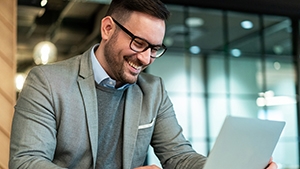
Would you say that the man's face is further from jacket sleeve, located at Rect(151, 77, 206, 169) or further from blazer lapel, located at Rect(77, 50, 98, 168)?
jacket sleeve, located at Rect(151, 77, 206, 169)

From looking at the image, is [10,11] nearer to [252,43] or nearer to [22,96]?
[22,96]

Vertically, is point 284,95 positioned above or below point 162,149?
above

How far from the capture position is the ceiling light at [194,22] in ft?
35.2

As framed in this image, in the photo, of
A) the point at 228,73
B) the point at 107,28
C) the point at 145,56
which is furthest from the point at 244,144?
the point at 228,73

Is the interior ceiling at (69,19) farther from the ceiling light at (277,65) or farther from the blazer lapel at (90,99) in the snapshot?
the ceiling light at (277,65)

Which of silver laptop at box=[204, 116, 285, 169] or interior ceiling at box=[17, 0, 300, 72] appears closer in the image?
silver laptop at box=[204, 116, 285, 169]

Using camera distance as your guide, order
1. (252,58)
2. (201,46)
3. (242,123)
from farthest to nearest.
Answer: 1. (201,46)
2. (252,58)
3. (242,123)

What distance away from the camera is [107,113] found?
72.8 inches

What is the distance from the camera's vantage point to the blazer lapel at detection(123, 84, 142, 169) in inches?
71.4

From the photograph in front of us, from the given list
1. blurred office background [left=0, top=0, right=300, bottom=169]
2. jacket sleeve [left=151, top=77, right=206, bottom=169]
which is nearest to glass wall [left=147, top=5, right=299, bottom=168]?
blurred office background [left=0, top=0, right=300, bottom=169]

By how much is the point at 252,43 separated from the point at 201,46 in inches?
62.4

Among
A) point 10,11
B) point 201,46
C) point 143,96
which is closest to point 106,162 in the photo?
point 143,96

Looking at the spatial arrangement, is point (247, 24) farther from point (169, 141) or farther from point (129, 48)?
point (129, 48)

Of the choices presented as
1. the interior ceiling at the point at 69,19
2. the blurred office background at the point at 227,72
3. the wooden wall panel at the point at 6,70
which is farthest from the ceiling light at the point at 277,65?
the wooden wall panel at the point at 6,70
